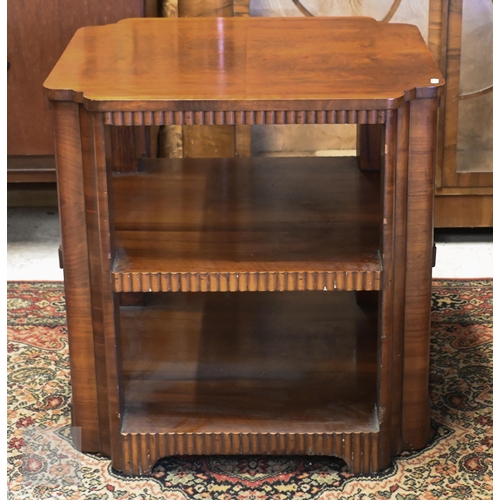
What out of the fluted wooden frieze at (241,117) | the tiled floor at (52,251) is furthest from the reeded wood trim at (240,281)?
the tiled floor at (52,251)

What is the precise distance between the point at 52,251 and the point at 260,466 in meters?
1.08

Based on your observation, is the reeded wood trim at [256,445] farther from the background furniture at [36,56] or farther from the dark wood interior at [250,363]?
the background furniture at [36,56]

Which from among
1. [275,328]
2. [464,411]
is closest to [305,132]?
[275,328]

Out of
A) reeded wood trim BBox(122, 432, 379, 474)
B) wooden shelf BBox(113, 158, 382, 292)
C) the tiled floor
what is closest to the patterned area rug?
reeded wood trim BBox(122, 432, 379, 474)

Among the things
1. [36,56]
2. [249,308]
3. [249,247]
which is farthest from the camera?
[36,56]

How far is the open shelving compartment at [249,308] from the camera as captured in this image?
1.33m

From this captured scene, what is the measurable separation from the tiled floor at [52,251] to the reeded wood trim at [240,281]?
895 millimetres

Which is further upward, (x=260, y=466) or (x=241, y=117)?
(x=241, y=117)

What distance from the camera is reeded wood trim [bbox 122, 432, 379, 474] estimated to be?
138 centimetres

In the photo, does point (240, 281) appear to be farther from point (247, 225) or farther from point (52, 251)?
point (52, 251)

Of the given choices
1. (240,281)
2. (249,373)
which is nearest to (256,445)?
(249,373)

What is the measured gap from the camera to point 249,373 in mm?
1522

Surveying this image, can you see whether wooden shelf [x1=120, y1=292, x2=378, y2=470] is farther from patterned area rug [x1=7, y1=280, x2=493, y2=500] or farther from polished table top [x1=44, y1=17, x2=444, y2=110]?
polished table top [x1=44, y1=17, x2=444, y2=110]

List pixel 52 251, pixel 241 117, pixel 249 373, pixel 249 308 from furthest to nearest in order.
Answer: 1. pixel 52 251
2. pixel 249 308
3. pixel 249 373
4. pixel 241 117
